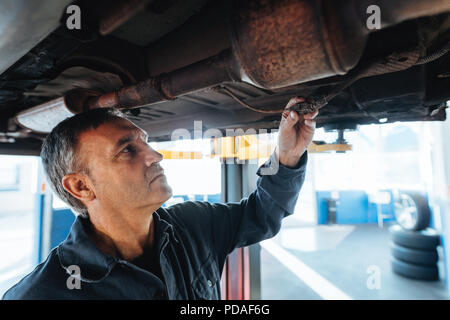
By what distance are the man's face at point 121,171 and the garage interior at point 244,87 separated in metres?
0.10

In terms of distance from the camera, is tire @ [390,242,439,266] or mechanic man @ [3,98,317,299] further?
tire @ [390,242,439,266]

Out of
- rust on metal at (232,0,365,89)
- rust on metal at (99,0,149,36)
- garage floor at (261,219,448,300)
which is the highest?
rust on metal at (99,0,149,36)

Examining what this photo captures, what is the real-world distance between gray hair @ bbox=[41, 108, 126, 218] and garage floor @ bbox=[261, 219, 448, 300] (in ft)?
7.32

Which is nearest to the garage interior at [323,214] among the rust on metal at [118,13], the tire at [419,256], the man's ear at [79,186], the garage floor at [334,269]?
the garage floor at [334,269]

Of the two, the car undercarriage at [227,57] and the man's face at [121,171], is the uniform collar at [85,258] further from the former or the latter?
the car undercarriage at [227,57]

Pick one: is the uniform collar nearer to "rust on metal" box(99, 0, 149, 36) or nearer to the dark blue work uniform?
the dark blue work uniform

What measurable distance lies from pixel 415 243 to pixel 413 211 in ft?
1.31

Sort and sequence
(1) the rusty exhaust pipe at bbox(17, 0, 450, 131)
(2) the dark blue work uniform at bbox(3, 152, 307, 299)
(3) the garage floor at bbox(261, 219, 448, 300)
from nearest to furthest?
(1) the rusty exhaust pipe at bbox(17, 0, 450, 131)
(2) the dark blue work uniform at bbox(3, 152, 307, 299)
(3) the garage floor at bbox(261, 219, 448, 300)

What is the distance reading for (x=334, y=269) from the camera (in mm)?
2986

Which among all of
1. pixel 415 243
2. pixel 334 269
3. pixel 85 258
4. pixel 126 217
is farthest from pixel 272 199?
pixel 415 243

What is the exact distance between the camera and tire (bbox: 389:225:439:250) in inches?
107

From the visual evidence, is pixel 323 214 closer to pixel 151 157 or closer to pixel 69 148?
pixel 151 157

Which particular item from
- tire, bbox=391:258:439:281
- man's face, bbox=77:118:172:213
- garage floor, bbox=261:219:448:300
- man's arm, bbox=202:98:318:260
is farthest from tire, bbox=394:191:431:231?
man's face, bbox=77:118:172:213

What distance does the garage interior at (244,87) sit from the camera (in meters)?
0.38
